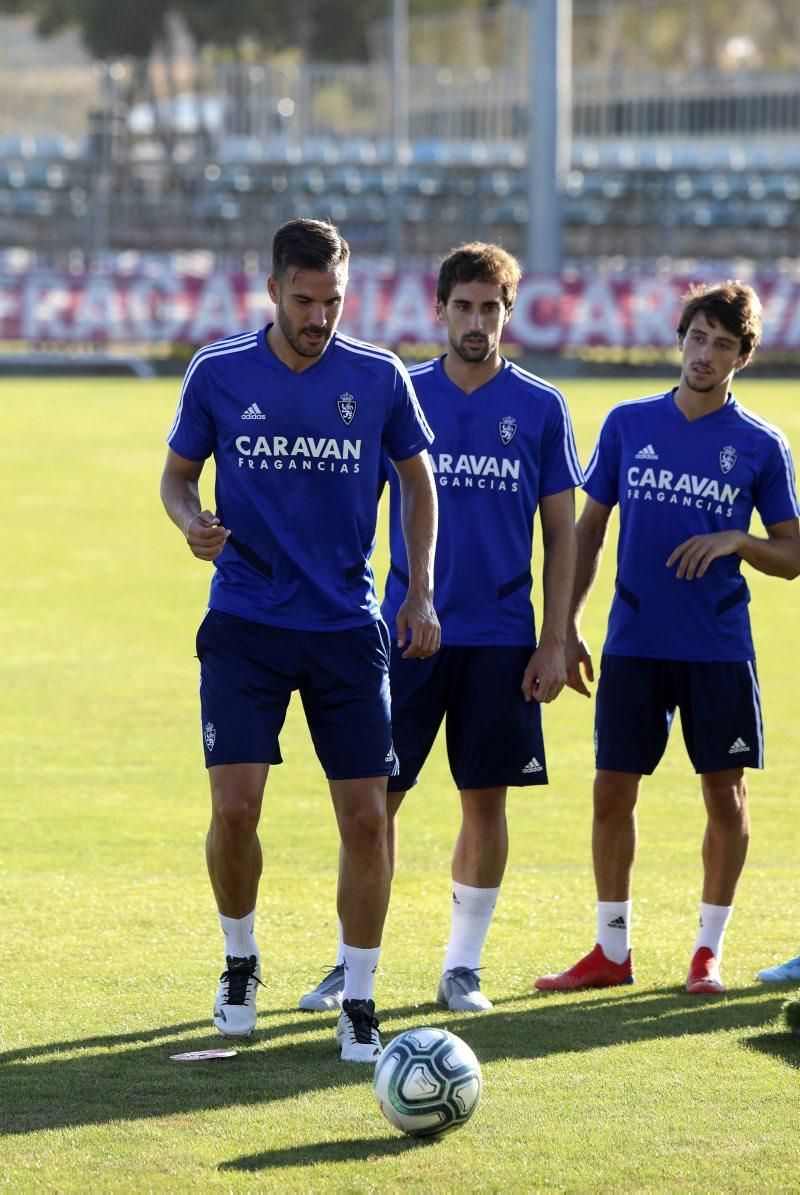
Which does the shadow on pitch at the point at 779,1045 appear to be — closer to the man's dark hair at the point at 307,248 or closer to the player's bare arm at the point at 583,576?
the player's bare arm at the point at 583,576

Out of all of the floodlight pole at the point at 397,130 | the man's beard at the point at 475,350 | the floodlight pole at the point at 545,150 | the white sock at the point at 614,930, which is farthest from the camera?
the floodlight pole at the point at 397,130

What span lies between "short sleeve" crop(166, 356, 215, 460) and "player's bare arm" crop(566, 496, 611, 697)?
1.32m

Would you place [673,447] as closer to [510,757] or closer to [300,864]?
[510,757]

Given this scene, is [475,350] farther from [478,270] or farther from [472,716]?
[472,716]

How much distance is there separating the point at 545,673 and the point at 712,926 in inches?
37.8

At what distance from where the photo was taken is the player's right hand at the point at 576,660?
5.88 m

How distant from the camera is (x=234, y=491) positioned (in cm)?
518

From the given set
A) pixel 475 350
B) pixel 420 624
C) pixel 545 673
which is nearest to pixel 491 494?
pixel 475 350

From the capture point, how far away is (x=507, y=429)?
5.73 m

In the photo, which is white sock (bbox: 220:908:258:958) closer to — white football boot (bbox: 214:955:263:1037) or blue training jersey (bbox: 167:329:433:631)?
white football boot (bbox: 214:955:263:1037)

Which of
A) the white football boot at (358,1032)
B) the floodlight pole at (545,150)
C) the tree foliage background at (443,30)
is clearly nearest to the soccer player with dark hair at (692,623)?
the white football boot at (358,1032)

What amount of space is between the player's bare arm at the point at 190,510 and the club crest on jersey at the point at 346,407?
427 millimetres

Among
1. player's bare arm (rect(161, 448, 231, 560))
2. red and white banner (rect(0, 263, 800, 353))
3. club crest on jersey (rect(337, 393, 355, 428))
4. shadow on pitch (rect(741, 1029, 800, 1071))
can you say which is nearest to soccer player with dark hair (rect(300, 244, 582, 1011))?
club crest on jersey (rect(337, 393, 355, 428))

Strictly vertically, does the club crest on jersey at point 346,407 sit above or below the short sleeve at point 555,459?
above
